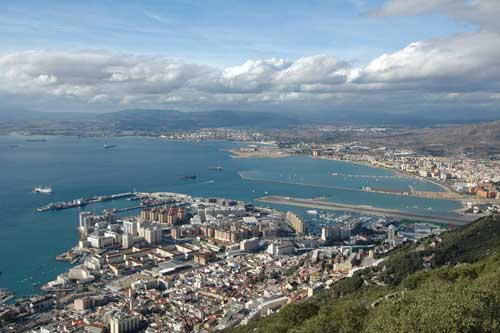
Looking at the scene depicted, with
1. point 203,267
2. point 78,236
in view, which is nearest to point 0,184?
point 78,236

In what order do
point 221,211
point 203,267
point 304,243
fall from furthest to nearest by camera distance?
point 221,211, point 304,243, point 203,267

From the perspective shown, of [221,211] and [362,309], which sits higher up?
[362,309]

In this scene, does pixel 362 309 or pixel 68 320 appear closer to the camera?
pixel 362 309

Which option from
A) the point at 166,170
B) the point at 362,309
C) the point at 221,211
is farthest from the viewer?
the point at 166,170

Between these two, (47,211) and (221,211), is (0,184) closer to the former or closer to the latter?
(47,211)

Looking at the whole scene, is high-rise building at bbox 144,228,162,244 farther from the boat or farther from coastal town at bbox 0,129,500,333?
the boat
